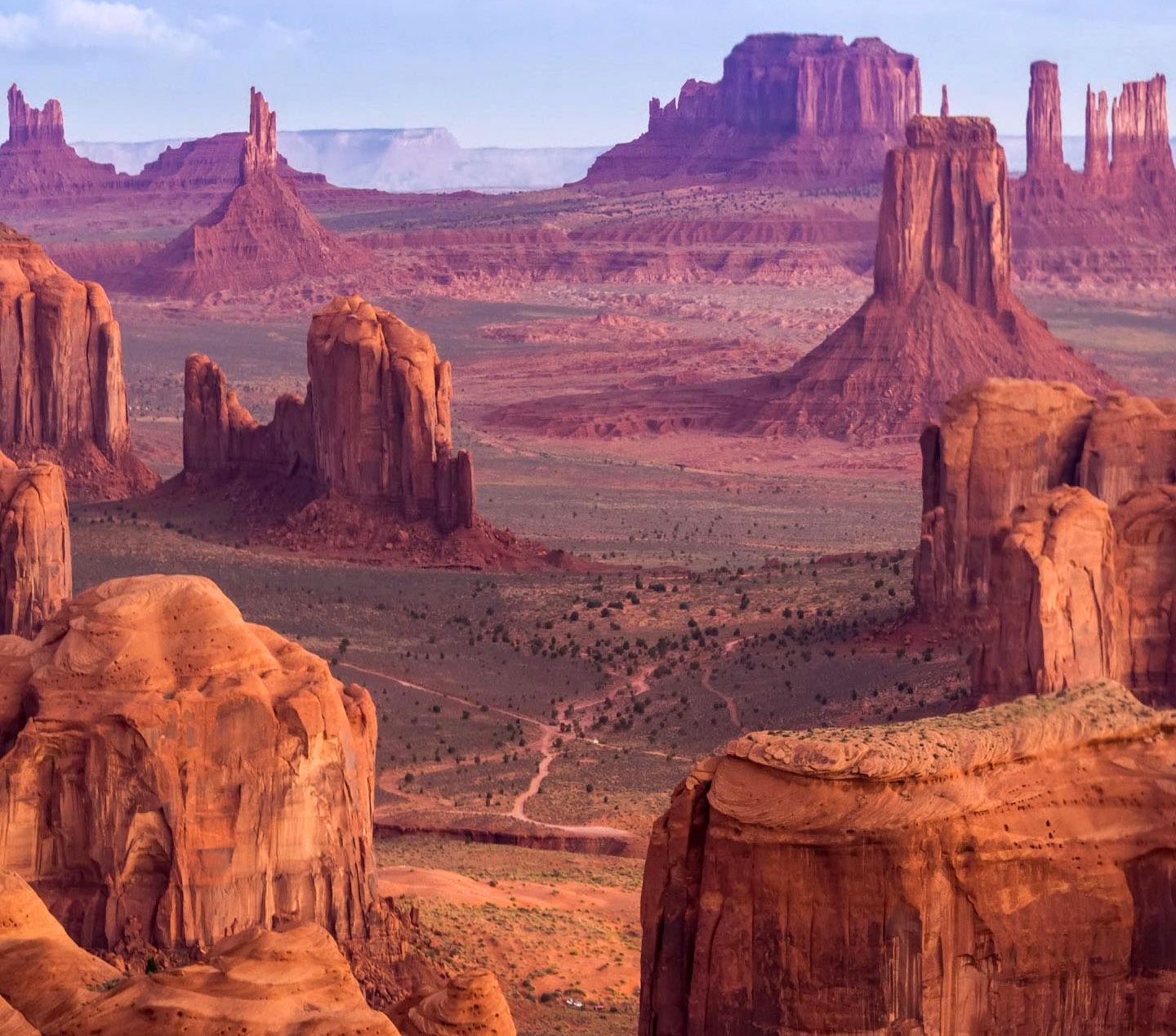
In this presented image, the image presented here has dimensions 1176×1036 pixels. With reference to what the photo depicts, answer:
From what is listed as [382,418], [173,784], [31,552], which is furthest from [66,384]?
[173,784]

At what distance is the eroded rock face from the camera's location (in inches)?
1098

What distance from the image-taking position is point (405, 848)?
42.0 meters

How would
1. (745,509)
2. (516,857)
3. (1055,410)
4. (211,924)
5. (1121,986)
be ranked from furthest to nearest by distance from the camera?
(745,509) < (1055,410) < (516,857) < (211,924) < (1121,986)

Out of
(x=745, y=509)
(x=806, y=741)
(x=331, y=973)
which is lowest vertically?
(x=745, y=509)

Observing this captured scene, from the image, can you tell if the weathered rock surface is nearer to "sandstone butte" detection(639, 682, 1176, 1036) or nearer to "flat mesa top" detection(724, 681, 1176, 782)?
"sandstone butte" detection(639, 682, 1176, 1036)

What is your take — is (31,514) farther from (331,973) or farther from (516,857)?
(331,973)

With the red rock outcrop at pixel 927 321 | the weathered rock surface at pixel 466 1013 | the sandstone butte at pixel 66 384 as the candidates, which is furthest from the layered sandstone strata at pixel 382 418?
the weathered rock surface at pixel 466 1013

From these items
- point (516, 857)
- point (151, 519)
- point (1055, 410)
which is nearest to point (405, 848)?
point (516, 857)

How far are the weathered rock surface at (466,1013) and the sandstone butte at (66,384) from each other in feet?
217

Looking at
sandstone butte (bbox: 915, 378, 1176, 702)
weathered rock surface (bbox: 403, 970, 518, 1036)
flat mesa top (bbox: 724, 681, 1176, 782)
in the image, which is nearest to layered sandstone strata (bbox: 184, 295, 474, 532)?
sandstone butte (bbox: 915, 378, 1176, 702)

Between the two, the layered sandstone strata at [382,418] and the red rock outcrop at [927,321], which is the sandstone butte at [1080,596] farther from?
the red rock outcrop at [927,321]

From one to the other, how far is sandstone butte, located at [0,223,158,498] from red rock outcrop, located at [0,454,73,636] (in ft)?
99.4

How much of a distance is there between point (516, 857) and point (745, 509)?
202 ft

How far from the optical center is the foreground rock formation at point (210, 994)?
52.2ft
